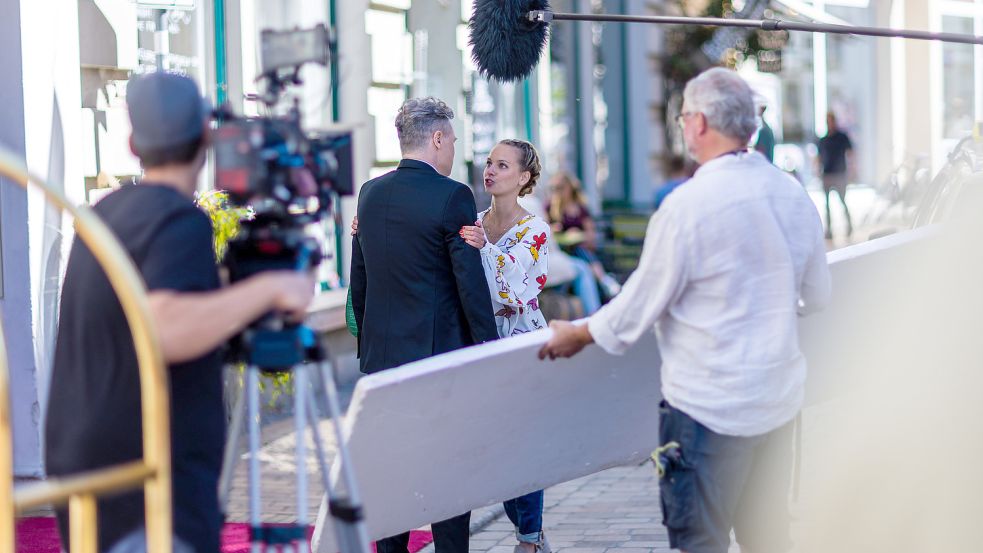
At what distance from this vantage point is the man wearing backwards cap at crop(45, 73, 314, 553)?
2768mm

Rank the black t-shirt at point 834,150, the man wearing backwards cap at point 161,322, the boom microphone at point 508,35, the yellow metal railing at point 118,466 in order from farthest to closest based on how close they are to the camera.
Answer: the black t-shirt at point 834,150 < the boom microphone at point 508,35 < the man wearing backwards cap at point 161,322 < the yellow metal railing at point 118,466

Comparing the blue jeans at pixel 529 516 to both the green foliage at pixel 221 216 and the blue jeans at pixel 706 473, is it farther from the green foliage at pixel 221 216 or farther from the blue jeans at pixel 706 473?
the green foliage at pixel 221 216

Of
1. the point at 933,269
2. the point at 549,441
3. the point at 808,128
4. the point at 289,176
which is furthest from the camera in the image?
the point at 808,128

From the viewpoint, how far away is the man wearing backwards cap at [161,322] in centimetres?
277

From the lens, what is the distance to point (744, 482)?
3.69 m

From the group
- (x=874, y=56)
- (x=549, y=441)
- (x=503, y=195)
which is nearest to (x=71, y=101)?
(x=503, y=195)

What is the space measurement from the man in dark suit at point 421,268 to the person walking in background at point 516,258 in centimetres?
26

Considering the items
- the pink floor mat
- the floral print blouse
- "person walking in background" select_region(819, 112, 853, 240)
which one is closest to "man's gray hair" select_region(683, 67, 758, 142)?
the floral print blouse

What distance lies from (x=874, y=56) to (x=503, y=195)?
21.4 meters

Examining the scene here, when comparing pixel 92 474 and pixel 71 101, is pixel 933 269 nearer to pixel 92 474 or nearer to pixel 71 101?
pixel 92 474

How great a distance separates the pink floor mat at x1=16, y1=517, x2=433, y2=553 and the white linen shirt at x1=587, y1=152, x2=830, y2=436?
95.2 inches

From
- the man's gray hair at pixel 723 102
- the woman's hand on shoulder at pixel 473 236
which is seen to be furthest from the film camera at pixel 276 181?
the woman's hand on shoulder at pixel 473 236

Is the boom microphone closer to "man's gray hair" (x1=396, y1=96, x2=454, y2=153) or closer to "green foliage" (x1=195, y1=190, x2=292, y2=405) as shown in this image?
"man's gray hair" (x1=396, y1=96, x2=454, y2=153)

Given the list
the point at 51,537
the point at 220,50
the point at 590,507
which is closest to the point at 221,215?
Result: the point at 51,537
